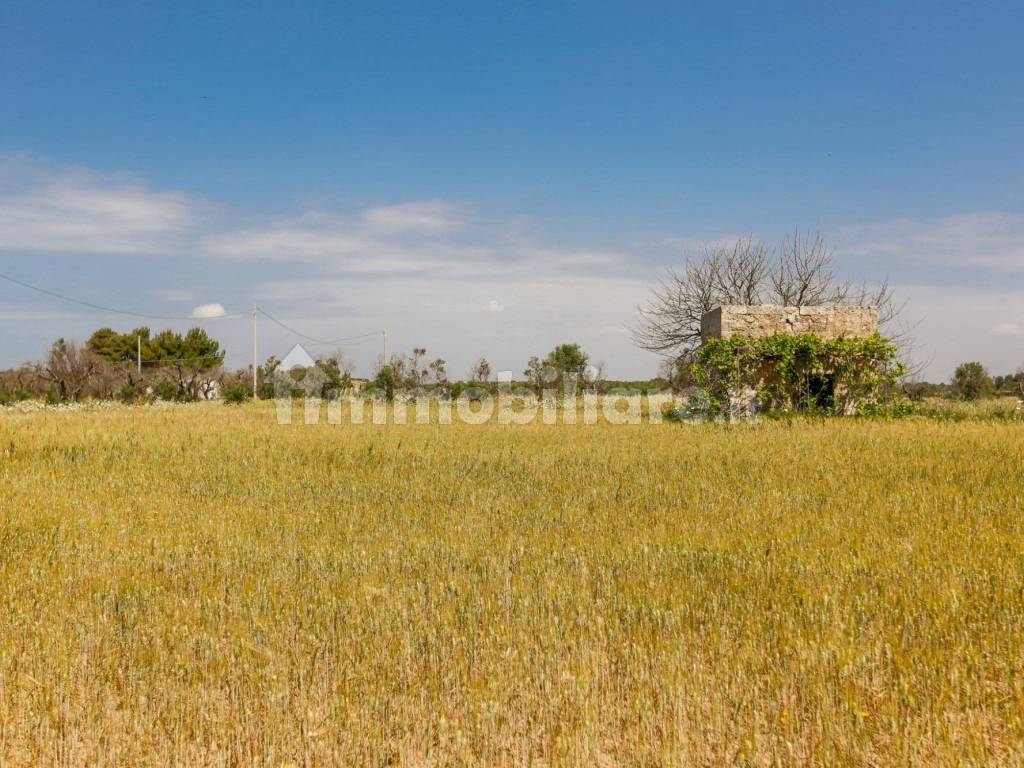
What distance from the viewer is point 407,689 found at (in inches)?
125

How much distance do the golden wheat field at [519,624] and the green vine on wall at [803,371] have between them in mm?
7914

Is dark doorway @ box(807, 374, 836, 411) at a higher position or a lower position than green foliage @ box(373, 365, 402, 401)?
lower

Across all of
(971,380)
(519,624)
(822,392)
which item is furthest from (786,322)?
(971,380)

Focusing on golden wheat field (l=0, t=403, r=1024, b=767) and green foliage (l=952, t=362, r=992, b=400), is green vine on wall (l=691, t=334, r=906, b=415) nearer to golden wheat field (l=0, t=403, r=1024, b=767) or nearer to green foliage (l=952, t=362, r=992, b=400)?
golden wheat field (l=0, t=403, r=1024, b=767)

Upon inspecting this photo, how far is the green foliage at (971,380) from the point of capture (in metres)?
33.5

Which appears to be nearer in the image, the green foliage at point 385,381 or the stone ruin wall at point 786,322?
the stone ruin wall at point 786,322

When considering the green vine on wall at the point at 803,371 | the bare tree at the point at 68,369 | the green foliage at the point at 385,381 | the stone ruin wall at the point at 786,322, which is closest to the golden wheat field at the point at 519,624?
the green vine on wall at the point at 803,371

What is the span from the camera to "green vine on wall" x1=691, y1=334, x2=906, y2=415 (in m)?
15.9

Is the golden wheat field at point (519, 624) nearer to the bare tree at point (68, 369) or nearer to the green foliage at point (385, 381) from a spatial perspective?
the green foliage at point (385, 381)

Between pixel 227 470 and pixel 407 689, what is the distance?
768 centimetres

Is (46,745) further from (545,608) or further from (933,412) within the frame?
(933,412)

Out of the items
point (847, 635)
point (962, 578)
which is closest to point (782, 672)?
point (847, 635)

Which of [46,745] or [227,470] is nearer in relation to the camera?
[46,745]

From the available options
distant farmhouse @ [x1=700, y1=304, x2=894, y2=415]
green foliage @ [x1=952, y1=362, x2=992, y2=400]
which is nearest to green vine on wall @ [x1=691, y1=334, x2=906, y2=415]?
distant farmhouse @ [x1=700, y1=304, x2=894, y2=415]
